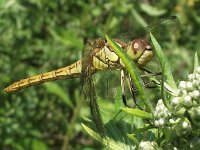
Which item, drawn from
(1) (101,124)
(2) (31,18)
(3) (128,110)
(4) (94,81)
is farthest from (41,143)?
(3) (128,110)

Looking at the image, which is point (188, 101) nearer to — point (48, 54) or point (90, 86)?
point (90, 86)

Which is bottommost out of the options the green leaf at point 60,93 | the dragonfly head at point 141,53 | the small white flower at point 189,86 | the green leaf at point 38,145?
the green leaf at point 38,145

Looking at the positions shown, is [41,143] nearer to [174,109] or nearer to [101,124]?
[101,124]

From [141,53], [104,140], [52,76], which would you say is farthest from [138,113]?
[52,76]

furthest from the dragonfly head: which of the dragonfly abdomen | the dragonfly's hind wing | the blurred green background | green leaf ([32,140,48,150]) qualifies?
green leaf ([32,140,48,150])

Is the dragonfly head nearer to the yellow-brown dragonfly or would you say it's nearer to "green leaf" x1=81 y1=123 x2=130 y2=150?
the yellow-brown dragonfly

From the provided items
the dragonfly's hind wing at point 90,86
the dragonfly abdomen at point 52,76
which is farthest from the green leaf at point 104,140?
the dragonfly abdomen at point 52,76

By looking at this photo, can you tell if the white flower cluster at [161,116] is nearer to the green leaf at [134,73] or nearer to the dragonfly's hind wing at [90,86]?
the green leaf at [134,73]
